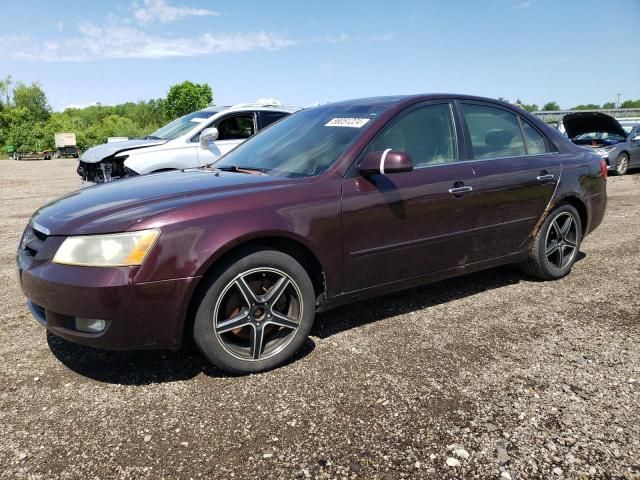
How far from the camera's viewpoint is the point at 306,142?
3615 millimetres

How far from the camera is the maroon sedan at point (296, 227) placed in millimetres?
2576

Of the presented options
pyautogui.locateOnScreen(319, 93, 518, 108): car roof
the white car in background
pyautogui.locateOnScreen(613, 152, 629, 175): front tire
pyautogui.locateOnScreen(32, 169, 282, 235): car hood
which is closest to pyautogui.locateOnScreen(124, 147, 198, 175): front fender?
the white car in background

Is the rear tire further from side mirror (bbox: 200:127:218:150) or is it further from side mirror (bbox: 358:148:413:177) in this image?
side mirror (bbox: 200:127:218:150)

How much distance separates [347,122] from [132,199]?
1.56 meters

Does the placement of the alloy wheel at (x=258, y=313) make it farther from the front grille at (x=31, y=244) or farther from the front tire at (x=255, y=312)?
the front grille at (x=31, y=244)

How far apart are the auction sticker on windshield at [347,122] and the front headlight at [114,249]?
5.29 feet

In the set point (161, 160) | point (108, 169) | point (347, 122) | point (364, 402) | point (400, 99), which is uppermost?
point (400, 99)

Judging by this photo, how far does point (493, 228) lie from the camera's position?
390 cm

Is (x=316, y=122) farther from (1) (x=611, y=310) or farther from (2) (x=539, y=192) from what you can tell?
(1) (x=611, y=310)

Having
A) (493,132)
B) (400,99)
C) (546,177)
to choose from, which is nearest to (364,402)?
(400,99)

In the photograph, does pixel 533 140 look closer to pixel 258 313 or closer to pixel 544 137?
pixel 544 137

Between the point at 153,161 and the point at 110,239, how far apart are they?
212 inches

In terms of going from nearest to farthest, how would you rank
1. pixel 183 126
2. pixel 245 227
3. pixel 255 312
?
1. pixel 245 227
2. pixel 255 312
3. pixel 183 126

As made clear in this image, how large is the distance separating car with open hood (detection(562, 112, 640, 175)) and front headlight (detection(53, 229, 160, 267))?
1210 cm
